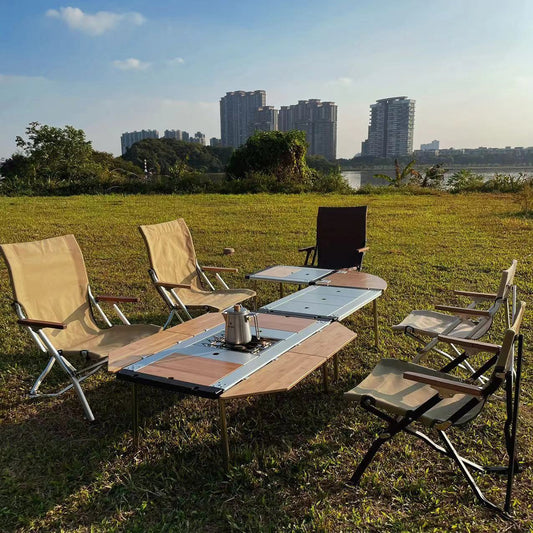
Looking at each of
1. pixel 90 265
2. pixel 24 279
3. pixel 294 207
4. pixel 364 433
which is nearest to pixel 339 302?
pixel 364 433

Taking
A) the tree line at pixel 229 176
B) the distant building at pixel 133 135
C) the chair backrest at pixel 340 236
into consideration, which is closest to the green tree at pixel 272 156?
the tree line at pixel 229 176

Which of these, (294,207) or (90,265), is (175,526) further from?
(294,207)

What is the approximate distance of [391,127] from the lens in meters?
45.4

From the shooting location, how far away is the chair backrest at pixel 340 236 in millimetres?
6004

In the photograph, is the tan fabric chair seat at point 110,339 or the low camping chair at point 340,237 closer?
the tan fabric chair seat at point 110,339

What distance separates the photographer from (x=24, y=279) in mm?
3658

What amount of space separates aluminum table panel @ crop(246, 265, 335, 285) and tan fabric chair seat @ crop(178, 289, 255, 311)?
226 millimetres

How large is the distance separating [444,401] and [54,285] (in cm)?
302

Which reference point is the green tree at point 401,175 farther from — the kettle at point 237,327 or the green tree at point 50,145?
the green tree at point 50,145

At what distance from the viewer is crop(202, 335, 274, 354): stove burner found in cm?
298

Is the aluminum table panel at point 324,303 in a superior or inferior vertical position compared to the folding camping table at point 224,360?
superior

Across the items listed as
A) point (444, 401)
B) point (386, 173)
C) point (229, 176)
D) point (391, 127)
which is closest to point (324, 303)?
point (444, 401)

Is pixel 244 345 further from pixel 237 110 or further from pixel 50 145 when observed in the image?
pixel 237 110

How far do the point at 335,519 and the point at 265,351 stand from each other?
998mm
